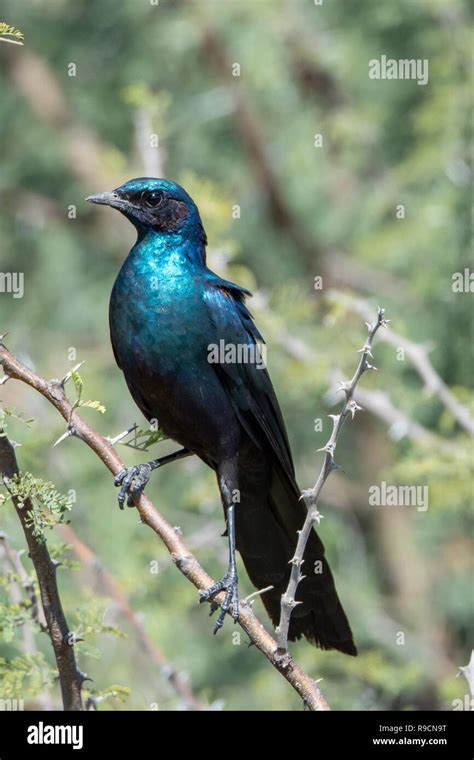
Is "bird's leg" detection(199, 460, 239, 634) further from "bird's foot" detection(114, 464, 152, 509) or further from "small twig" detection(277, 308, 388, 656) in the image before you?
"small twig" detection(277, 308, 388, 656)

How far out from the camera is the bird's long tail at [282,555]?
4.43 meters

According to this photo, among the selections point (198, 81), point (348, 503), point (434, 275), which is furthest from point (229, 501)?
point (198, 81)

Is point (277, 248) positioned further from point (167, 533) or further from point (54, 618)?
point (54, 618)

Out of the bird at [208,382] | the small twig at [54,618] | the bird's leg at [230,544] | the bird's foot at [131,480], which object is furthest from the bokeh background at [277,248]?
the small twig at [54,618]

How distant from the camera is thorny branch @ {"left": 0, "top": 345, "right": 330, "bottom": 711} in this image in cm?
345

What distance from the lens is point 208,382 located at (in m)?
4.76

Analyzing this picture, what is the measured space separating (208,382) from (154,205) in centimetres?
84

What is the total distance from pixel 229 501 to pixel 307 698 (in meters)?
1.37

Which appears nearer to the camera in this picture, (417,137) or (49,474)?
(49,474)

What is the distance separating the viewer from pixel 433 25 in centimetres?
955

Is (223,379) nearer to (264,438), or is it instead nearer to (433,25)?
(264,438)

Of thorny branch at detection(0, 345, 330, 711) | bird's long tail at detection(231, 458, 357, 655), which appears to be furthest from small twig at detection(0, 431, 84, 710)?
bird's long tail at detection(231, 458, 357, 655)

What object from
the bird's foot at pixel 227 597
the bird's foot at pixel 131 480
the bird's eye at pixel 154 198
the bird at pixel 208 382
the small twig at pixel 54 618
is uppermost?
the bird's eye at pixel 154 198

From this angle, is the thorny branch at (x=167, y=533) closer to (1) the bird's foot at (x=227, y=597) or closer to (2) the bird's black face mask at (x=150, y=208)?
(1) the bird's foot at (x=227, y=597)
